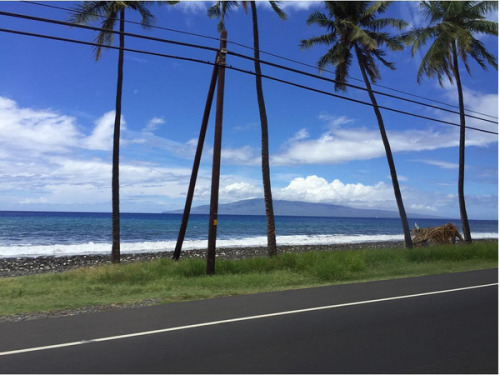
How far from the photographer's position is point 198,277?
13.6 m

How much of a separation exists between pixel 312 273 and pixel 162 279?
4.59 m

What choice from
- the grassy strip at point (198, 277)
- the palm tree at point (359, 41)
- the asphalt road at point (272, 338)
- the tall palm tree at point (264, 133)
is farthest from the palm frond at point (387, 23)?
the asphalt road at point (272, 338)

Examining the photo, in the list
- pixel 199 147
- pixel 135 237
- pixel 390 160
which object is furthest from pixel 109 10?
pixel 135 237

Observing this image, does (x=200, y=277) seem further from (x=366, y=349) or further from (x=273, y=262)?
(x=366, y=349)

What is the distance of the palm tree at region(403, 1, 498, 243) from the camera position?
73.9 feet

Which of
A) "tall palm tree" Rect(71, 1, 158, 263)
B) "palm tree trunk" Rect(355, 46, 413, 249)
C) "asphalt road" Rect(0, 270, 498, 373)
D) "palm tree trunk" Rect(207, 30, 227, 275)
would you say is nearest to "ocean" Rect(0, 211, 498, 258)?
"tall palm tree" Rect(71, 1, 158, 263)

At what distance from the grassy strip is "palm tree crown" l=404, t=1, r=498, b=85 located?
33.7ft

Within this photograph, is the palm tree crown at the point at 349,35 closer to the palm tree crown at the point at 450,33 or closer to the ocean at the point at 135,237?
the palm tree crown at the point at 450,33

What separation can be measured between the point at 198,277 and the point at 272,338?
24.9 feet

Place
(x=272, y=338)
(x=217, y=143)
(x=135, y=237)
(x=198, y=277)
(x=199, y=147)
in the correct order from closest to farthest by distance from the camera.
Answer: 1. (x=272, y=338)
2. (x=198, y=277)
3. (x=217, y=143)
4. (x=199, y=147)
5. (x=135, y=237)

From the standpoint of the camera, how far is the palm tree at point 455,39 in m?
22.5

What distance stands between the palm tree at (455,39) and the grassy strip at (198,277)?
888 cm

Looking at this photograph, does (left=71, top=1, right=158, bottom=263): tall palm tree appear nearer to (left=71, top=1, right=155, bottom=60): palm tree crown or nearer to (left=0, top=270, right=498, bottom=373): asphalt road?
(left=71, top=1, right=155, bottom=60): palm tree crown

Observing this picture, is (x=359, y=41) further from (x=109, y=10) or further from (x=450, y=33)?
(x=109, y=10)
